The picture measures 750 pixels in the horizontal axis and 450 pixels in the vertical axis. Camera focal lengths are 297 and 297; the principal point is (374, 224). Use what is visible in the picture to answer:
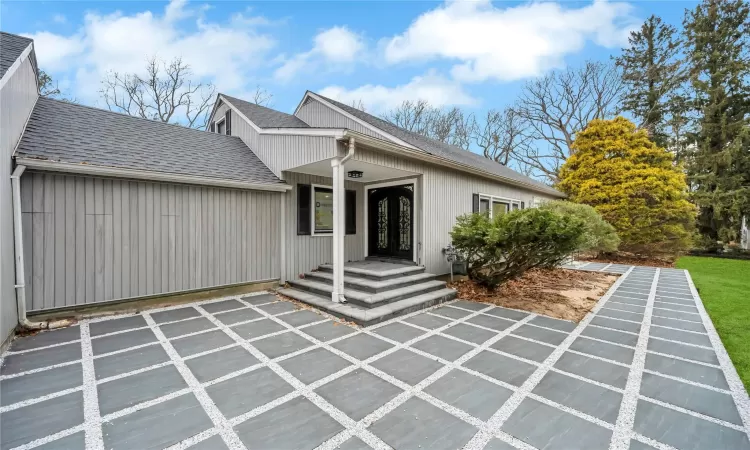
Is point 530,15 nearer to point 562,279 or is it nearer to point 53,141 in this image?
point 562,279

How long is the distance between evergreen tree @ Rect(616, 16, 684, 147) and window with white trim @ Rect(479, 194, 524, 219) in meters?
13.3

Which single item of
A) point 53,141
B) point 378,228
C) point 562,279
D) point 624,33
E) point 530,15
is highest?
point 624,33

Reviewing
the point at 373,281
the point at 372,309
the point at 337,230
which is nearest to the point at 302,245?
the point at 337,230

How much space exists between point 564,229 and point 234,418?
18.4 feet

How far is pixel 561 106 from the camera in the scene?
66.6 feet

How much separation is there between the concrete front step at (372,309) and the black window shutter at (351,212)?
2262 millimetres

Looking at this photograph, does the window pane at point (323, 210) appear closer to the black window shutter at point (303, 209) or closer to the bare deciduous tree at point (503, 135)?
the black window shutter at point (303, 209)

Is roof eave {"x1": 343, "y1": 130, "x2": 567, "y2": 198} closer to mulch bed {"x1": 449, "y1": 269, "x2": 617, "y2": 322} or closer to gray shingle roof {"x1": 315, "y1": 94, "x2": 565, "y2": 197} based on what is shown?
gray shingle roof {"x1": 315, "y1": 94, "x2": 565, "y2": 197}

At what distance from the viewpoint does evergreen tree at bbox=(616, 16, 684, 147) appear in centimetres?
1662

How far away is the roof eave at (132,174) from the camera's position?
4008 mm

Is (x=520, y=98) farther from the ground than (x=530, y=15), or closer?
farther from the ground

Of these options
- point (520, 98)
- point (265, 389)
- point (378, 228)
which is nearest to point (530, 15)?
point (378, 228)

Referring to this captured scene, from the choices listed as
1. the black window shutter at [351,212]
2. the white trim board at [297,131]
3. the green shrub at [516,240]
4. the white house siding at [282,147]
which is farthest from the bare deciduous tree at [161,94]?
the green shrub at [516,240]

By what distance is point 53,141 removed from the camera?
4.67 meters
